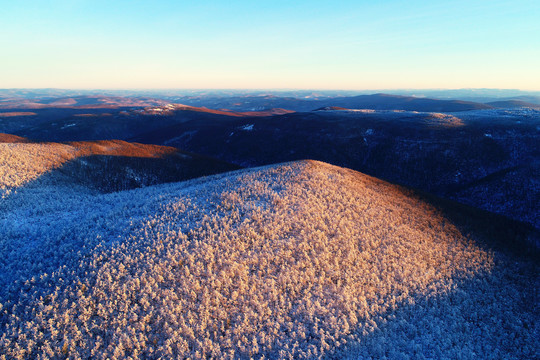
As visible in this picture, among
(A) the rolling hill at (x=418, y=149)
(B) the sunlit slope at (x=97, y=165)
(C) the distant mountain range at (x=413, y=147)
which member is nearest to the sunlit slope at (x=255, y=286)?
(B) the sunlit slope at (x=97, y=165)

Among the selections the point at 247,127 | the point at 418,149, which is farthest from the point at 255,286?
the point at 247,127

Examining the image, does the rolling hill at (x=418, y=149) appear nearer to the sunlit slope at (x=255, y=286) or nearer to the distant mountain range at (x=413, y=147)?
the distant mountain range at (x=413, y=147)

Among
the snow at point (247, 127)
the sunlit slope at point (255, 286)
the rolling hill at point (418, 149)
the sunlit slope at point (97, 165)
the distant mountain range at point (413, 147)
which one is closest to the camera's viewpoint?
the sunlit slope at point (255, 286)

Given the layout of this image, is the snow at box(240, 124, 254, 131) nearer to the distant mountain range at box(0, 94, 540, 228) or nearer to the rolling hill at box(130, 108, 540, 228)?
the rolling hill at box(130, 108, 540, 228)

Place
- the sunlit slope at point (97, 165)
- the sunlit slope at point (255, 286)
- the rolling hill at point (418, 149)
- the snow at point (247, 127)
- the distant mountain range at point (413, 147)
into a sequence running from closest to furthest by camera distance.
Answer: the sunlit slope at point (255, 286)
the sunlit slope at point (97, 165)
the rolling hill at point (418, 149)
the distant mountain range at point (413, 147)
the snow at point (247, 127)

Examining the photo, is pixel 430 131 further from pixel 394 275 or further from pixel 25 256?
pixel 25 256

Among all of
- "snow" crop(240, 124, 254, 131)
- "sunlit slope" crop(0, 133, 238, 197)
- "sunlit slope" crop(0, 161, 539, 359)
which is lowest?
"sunlit slope" crop(0, 161, 539, 359)

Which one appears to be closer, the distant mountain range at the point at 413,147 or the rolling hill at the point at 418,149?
the rolling hill at the point at 418,149

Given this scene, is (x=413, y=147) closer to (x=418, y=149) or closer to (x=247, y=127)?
(x=418, y=149)

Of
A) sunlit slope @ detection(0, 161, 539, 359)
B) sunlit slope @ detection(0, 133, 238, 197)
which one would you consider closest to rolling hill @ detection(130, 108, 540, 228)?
sunlit slope @ detection(0, 133, 238, 197)

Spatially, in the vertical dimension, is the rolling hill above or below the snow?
below
